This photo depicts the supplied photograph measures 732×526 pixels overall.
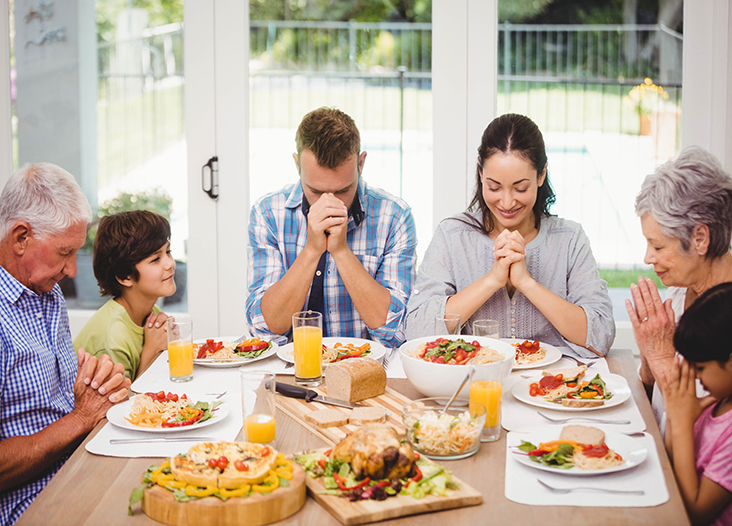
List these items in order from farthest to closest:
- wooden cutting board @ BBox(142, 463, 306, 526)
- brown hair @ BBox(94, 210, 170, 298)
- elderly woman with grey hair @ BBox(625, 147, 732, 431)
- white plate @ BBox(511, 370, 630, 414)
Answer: brown hair @ BBox(94, 210, 170, 298)
elderly woman with grey hair @ BBox(625, 147, 732, 431)
white plate @ BBox(511, 370, 630, 414)
wooden cutting board @ BBox(142, 463, 306, 526)

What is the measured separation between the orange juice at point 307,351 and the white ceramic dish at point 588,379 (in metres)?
0.49

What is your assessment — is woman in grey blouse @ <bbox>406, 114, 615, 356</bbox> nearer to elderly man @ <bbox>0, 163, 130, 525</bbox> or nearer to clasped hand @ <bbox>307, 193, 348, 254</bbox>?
clasped hand @ <bbox>307, 193, 348, 254</bbox>

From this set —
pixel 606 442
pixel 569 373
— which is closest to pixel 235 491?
pixel 606 442

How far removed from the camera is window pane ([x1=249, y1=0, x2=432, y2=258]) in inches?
137

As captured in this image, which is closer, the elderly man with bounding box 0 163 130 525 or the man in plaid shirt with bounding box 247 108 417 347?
the elderly man with bounding box 0 163 130 525

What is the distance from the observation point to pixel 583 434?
1317mm

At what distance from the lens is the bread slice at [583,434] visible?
1.30m

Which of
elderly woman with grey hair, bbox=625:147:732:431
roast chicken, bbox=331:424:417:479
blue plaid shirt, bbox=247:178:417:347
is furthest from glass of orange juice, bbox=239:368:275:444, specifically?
blue plaid shirt, bbox=247:178:417:347

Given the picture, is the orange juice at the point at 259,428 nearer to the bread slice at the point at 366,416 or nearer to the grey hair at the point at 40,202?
the bread slice at the point at 366,416

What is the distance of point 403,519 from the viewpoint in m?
1.09

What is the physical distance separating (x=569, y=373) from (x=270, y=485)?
0.92 metres

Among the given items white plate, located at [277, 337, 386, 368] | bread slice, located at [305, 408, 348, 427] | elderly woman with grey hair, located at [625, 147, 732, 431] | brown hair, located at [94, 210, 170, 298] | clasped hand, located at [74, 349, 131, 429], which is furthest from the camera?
brown hair, located at [94, 210, 170, 298]

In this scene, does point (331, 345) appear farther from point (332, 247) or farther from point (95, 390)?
point (95, 390)

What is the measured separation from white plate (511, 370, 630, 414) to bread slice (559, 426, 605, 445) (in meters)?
0.20
